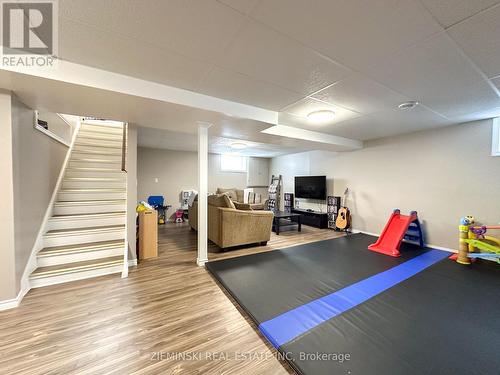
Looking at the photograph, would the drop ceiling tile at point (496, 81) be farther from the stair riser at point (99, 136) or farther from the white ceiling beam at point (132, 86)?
the stair riser at point (99, 136)

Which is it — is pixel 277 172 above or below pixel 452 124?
below

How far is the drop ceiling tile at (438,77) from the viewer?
170 cm

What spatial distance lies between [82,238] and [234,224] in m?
2.38

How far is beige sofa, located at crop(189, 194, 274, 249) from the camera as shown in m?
3.64

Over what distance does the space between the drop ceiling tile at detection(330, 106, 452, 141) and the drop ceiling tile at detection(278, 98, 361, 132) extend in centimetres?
25

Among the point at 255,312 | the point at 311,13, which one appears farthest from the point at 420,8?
the point at 255,312

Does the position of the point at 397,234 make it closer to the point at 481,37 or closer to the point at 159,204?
the point at 481,37

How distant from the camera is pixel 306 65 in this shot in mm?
1911

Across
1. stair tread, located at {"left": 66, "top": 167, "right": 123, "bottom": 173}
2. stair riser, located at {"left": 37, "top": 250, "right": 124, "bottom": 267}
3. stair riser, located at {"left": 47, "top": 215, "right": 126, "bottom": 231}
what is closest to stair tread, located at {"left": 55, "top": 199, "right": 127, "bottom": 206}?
stair riser, located at {"left": 47, "top": 215, "right": 126, "bottom": 231}

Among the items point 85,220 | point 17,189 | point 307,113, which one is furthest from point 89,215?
point 307,113

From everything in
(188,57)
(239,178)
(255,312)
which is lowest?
(255,312)

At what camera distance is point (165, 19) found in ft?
4.55

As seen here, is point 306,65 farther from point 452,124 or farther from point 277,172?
point 277,172

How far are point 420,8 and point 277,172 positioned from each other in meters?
7.15
